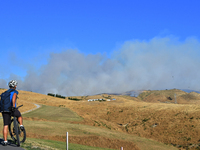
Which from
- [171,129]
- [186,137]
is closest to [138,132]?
[171,129]

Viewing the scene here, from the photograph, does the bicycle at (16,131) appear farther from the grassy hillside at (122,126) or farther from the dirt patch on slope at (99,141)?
the dirt patch on slope at (99,141)

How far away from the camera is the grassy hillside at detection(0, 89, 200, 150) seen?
76.8 feet

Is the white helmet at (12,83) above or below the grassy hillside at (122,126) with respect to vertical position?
above

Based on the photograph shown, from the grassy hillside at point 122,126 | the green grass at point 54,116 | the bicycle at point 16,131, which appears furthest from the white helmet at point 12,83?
the green grass at point 54,116

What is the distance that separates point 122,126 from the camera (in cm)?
4316

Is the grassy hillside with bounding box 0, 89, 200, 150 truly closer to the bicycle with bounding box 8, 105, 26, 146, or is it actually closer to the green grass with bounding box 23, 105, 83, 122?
the green grass with bounding box 23, 105, 83, 122

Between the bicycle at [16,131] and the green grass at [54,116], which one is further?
the green grass at [54,116]

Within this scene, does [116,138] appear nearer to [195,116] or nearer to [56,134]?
[56,134]

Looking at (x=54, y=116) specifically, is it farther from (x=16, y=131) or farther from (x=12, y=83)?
(x=12, y=83)

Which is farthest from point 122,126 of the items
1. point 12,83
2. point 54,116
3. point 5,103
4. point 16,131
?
point 5,103

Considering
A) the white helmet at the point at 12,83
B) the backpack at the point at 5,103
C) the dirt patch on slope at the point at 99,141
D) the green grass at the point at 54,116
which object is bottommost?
the dirt patch on slope at the point at 99,141

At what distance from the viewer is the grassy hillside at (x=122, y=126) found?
23.4m

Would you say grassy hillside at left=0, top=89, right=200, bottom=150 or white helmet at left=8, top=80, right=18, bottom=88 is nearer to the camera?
white helmet at left=8, top=80, right=18, bottom=88

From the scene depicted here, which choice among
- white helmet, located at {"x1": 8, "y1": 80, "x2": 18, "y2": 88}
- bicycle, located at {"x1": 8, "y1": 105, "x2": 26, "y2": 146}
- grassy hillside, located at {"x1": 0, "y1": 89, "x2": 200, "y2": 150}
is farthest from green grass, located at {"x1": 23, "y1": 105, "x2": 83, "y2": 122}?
white helmet, located at {"x1": 8, "y1": 80, "x2": 18, "y2": 88}
